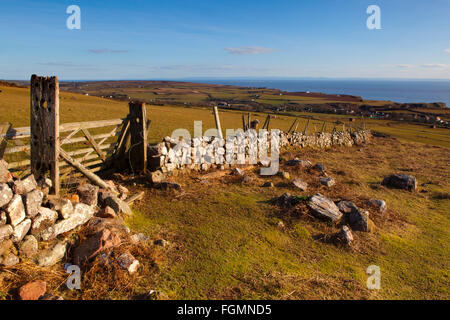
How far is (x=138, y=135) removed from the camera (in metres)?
10.4

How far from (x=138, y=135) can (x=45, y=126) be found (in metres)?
3.90

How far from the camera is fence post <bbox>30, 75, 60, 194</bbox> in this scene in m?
6.42

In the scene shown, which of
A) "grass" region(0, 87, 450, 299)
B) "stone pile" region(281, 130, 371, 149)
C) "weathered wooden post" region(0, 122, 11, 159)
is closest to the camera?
"grass" region(0, 87, 450, 299)

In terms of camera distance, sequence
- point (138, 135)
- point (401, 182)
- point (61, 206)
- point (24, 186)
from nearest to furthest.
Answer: point (24, 186) → point (61, 206) → point (138, 135) → point (401, 182)

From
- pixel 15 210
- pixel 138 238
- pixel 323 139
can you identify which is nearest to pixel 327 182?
pixel 138 238

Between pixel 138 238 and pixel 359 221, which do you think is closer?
pixel 138 238

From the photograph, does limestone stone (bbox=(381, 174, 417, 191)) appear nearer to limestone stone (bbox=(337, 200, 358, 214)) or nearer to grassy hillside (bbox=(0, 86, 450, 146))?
limestone stone (bbox=(337, 200, 358, 214))

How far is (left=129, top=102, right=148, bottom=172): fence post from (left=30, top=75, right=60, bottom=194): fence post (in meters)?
3.68

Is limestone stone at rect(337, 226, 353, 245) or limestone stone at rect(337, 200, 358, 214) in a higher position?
limestone stone at rect(337, 200, 358, 214)

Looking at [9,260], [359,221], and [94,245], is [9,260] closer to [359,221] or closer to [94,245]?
[94,245]

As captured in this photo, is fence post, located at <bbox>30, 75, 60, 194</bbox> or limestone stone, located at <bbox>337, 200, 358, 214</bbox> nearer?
fence post, located at <bbox>30, 75, 60, 194</bbox>

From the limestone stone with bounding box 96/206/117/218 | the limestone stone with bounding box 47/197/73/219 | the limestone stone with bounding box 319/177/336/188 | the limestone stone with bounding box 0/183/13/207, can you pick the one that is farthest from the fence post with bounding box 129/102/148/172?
the limestone stone with bounding box 319/177/336/188
